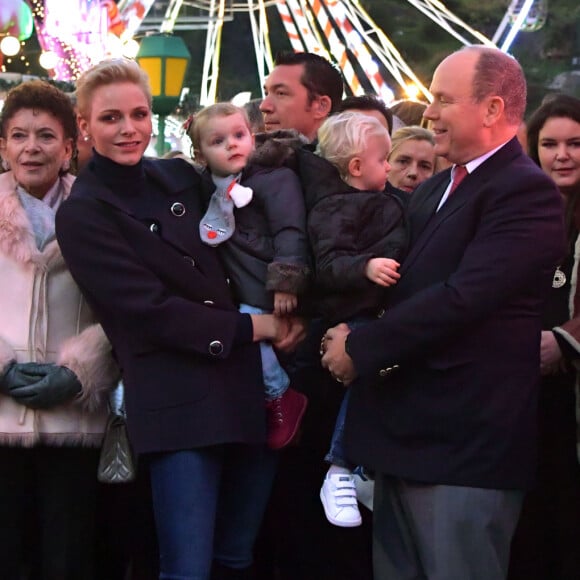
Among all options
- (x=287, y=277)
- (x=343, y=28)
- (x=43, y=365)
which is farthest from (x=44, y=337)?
(x=343, y=28)

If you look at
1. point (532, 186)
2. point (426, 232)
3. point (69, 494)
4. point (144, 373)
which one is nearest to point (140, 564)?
point (69, 494)

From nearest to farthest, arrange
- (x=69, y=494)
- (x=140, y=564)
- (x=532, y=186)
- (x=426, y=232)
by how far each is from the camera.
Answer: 1. (x=532, y=186)
2. (x=426, y=232)
3. (x=69, y=494)
4. (x=140, y=564)

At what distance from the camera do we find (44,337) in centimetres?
341

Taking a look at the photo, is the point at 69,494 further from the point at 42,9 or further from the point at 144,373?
the point at 42,9

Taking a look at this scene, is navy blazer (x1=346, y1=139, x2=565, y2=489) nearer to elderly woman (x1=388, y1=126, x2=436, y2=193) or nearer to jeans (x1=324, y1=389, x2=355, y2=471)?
jeans (x1=324, y1=389, x2=355, y2=471)

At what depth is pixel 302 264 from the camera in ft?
10.2

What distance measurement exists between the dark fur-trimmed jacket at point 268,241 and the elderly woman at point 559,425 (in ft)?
2.76

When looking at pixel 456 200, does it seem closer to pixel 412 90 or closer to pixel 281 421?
pixel 281 421

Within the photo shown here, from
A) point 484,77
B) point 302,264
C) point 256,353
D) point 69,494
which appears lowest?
point 69,494

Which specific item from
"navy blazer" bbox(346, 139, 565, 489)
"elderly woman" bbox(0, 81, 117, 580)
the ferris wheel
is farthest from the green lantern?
"navy blazer" bbox(346, 139, 565, 489)

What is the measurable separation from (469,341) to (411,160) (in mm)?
1693

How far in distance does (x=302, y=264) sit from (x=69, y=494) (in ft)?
3.61

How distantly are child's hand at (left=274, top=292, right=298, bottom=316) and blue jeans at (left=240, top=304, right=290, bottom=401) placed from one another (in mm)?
110

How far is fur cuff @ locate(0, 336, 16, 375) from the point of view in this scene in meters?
3.30
